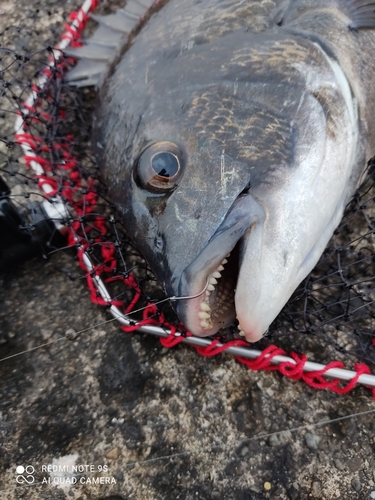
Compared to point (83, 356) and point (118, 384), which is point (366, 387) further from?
point (83, 356)

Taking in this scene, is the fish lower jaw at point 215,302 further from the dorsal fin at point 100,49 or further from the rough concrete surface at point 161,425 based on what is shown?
the dorsal fin at point 100,49

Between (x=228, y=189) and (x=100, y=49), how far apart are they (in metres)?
1.82

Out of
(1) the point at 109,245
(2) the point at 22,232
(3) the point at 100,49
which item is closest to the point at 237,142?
(1) the point at 109,245

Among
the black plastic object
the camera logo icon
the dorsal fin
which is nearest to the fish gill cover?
the black plastic object

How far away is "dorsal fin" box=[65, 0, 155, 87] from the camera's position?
2939 millimetres

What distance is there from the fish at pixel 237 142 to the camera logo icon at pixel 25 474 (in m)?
1.08

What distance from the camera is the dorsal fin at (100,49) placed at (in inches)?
116

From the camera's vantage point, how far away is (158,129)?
204 centimetres

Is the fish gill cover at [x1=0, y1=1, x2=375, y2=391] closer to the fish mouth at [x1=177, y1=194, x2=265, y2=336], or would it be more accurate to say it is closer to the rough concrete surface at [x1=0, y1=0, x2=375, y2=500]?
the rough concrete surface at [x1=0, y1=0, x2=375, y2=500]

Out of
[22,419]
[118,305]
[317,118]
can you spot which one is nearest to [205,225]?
[317,118]

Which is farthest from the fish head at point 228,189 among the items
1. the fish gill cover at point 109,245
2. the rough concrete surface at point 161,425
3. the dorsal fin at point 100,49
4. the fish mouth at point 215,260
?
the dorsal fin at point 100,49

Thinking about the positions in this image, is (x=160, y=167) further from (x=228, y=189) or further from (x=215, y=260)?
(x=215, y=260)

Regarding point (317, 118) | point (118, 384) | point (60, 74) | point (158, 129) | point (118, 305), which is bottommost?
point (118, 384)

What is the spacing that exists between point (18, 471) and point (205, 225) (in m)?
1.44
